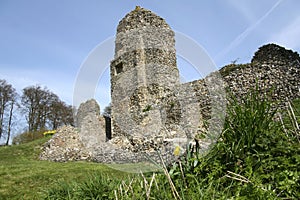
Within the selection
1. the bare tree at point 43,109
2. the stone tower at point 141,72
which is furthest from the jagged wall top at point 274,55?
the bare tree at point 43,109

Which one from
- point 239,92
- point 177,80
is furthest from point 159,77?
point 239,92

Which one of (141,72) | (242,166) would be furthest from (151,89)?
(242,166)

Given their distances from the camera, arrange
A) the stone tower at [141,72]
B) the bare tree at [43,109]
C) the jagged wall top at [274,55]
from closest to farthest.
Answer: the jagged wall top at [274,55] → the stone tower at [141,72] → the bare tree at [43,109]

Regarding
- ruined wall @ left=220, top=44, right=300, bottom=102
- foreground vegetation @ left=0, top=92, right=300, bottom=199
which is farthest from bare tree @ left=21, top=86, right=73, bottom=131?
foreground vegetation @ left=0, top=92, right=300, bottom=199

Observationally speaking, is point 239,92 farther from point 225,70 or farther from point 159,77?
point 159,77

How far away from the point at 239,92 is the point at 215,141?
25.6 ft

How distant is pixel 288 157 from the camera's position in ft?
6.45

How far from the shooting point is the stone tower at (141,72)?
473 inches

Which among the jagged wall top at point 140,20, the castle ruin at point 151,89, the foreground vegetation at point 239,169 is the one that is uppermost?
the jagged wall top at point 140,20

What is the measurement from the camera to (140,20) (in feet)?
43.4

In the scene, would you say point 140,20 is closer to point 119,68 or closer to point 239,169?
point 119,68

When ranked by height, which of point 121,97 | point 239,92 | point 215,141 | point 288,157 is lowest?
point 288,157

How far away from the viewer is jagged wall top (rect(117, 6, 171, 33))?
13.2 meters

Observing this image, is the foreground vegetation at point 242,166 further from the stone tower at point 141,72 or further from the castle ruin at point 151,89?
the stone tower at point 141,72
